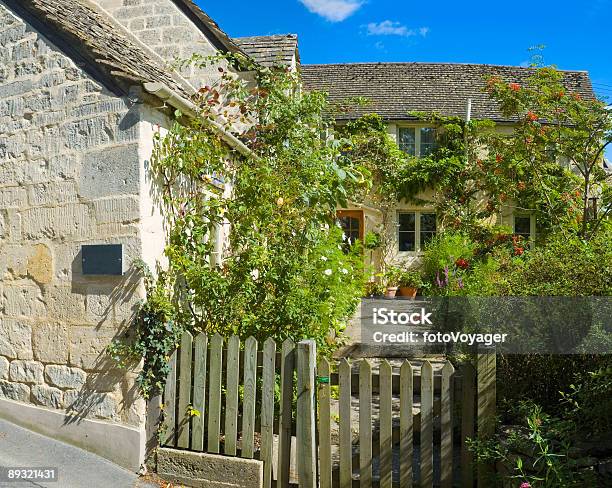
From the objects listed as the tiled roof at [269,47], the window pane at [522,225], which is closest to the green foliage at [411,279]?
the window pane at [522,225]

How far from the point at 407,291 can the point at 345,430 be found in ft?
40.6

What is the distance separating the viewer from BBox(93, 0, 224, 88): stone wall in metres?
8.98

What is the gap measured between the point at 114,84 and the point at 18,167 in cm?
144

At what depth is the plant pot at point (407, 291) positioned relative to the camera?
16.3 m

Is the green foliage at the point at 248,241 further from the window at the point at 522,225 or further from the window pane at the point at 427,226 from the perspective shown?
the window at the point at 522,225

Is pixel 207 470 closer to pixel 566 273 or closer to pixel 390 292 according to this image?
pixel 566 273

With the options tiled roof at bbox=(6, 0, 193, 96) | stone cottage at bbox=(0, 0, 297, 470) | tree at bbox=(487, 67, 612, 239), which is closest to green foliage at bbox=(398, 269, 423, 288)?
tree at bbox=(487, 67, 612, 239)

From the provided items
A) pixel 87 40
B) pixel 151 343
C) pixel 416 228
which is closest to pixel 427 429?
pixel 151 343

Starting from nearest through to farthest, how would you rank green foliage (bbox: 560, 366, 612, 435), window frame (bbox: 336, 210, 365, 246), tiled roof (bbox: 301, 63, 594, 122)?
1. green foliage (bbox: 560, 366, 612, 435)
2. window frame (bbox: 336, 210, 365, 246)
3. tiled roof (bbox: 301, 63, 594, 122)

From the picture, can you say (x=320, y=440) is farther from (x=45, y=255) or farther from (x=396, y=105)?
(x=396, y=105)

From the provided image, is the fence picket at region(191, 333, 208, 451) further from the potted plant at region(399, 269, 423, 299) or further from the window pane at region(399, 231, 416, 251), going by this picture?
the window pane at region(399, 231, 416, 251)

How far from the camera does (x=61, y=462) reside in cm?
476

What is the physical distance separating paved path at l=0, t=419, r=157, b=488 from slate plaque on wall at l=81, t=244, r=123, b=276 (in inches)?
61.8

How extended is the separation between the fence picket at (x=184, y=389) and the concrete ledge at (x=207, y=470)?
138 millimetres
